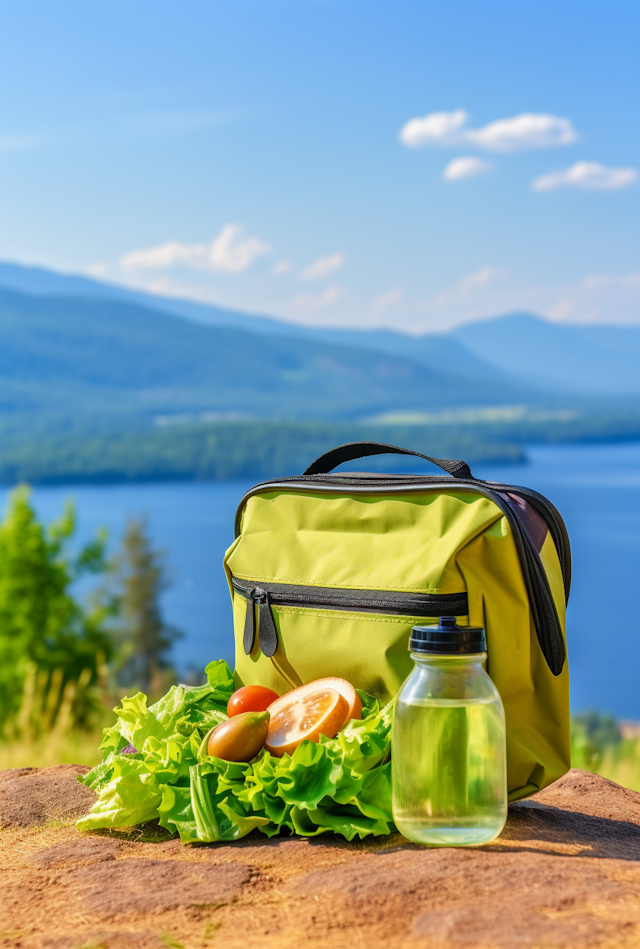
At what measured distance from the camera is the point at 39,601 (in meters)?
23.5

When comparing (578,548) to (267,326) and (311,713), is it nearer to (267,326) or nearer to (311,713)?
(267,326)

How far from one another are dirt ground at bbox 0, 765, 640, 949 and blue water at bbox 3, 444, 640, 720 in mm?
62491

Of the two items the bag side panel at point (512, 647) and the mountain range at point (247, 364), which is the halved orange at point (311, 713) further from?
the mountain range at point (247, 364)

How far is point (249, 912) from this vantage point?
199 centimetres

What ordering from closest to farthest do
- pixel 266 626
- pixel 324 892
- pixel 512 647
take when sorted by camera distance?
pixel 324 892 → pixel 512 647 → pixel 266 626

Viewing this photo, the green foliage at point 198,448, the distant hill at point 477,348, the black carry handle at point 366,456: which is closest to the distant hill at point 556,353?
the distant hill at point 477,348

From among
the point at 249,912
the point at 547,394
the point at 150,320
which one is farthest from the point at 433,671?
the point at 150,320

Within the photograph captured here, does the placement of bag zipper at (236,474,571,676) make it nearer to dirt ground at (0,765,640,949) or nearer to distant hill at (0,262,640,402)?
dirt ground at (0,765,640,949)

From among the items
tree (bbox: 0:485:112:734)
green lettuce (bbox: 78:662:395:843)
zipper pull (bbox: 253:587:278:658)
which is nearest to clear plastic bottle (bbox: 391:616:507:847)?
green lettuce (bbox: 78:662:395:843)

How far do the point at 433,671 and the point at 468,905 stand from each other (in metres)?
0.51

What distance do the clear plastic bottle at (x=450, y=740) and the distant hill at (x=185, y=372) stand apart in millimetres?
80336

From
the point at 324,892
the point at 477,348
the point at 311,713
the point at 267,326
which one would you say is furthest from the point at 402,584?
the point at 477,348

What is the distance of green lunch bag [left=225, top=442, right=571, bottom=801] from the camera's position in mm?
2521

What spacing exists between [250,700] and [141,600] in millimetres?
43862
